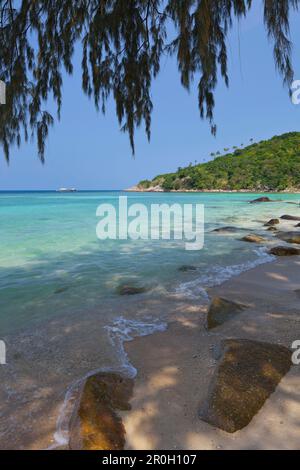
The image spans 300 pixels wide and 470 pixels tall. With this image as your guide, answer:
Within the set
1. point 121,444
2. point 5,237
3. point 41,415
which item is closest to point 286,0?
point 121,444

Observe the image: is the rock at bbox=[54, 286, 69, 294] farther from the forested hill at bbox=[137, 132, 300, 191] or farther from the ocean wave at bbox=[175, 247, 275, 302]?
the forested hill at bbox=[137, 132, 300, 191]

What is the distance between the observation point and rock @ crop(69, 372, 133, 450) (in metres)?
1.66

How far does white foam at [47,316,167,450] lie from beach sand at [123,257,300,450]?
0.09m

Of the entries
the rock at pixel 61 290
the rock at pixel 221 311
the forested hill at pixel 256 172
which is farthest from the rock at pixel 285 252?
the forested hill at pixel 256 172

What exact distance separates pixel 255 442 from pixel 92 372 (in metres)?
1.34

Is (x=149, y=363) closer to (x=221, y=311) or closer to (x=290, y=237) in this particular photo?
(x=221, y=311)

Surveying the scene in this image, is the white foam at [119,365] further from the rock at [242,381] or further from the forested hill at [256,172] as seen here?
the forested hill at [256,172]

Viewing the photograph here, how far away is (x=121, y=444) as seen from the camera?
1681 millimetres

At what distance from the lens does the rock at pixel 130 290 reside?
4738 mm

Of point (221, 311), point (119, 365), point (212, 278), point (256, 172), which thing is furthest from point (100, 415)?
point (256, 172)

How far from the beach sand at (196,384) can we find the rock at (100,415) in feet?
0.25

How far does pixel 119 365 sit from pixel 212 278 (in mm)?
3196

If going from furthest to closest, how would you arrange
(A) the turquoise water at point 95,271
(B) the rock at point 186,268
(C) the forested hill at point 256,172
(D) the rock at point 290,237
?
(C) the forested hill at point 256,172 → (D) the rock at point 290,237 → (B) the rock at point 186,268 → (A) the turquoise water at point 95,271
